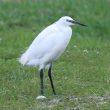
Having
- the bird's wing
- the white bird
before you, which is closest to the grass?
the white bird

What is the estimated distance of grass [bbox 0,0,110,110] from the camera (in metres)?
10.2

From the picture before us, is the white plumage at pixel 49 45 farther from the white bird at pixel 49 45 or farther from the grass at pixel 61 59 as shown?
the grass at pixel 61 59

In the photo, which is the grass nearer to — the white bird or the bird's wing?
the white bird

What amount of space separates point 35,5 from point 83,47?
3.40 metres

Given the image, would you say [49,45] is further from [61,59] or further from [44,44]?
[61,59]

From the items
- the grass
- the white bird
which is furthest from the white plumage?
the grass

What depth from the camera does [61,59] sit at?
13.6m

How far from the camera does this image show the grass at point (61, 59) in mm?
10163

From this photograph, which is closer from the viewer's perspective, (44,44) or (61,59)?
(44,44)

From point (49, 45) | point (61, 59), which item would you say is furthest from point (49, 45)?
point (61, 59)

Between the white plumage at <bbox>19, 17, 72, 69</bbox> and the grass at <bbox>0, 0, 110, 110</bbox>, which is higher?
the white plumage at <bbox>19, 17, 72, 69</bbox>

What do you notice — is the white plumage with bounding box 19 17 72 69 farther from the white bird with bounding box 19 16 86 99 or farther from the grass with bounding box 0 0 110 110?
the grass with bounding box 0 0 110 110

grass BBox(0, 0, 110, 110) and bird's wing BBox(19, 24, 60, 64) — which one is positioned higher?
bird's wing BBox(19, 24, 60, 64)

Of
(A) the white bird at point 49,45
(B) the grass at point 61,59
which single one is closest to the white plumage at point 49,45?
(A) the white bird at point 49,45
